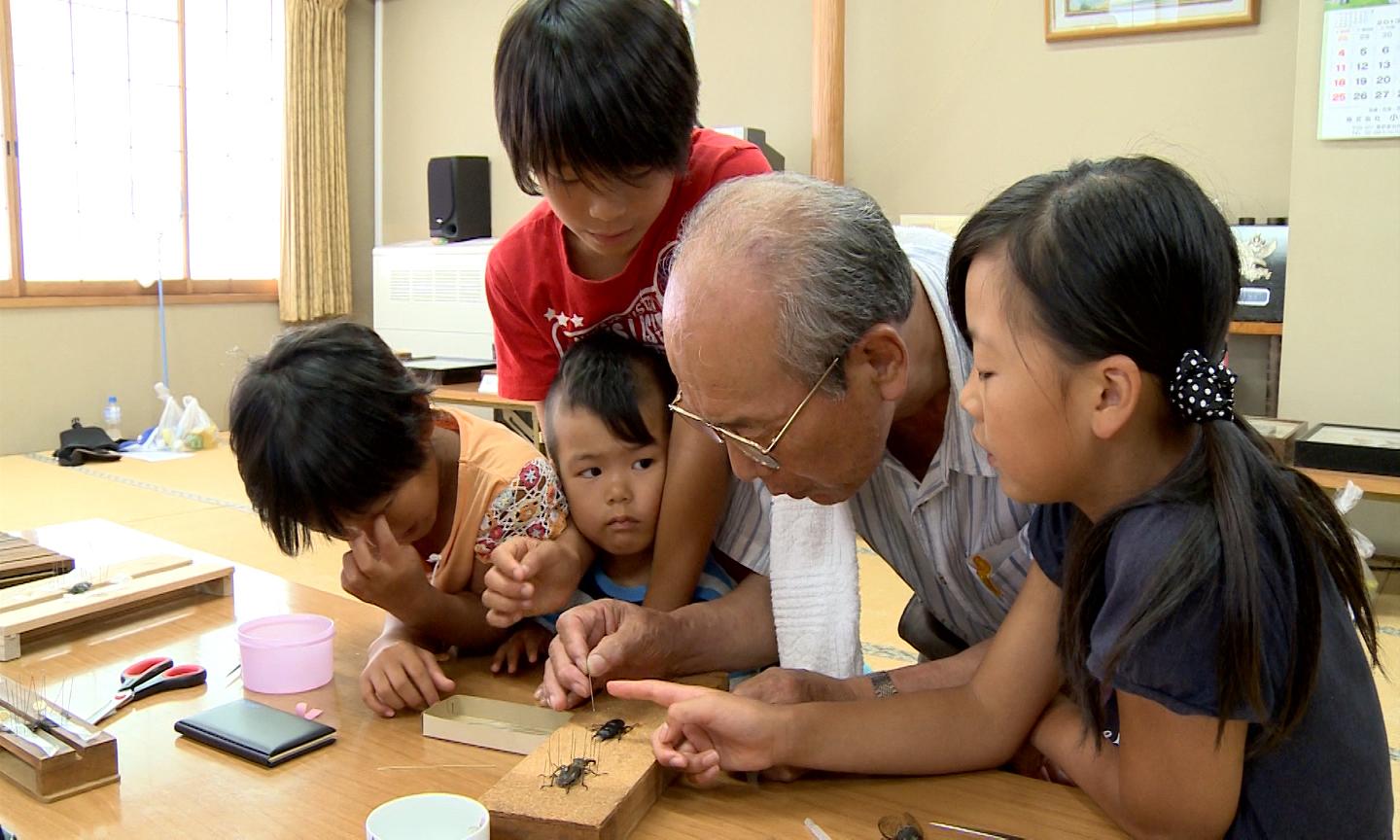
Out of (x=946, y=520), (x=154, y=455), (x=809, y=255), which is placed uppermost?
(x=809, y=255)

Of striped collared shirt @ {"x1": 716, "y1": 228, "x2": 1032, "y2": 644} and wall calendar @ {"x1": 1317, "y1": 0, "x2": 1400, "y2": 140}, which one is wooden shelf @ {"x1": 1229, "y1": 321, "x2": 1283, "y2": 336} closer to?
wall calendar @ {"x1": 1317, "y1": 0, "x2": 1400, "y2": 140}

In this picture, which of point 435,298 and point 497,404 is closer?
point 497,404

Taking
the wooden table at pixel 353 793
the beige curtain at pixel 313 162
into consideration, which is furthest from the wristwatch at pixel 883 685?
the beige curtain at pixel 313 162

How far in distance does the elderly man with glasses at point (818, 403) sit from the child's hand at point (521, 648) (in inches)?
5.5

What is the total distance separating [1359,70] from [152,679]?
12.1 feet

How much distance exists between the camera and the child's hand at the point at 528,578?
121 centimetres

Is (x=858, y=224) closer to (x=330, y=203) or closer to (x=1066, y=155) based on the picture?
(x=1066, y=155)

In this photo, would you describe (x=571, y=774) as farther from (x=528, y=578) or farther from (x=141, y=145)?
(x=141, y=145)

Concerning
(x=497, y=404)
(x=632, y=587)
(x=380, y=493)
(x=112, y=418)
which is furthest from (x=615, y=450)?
(x=112, y=418)

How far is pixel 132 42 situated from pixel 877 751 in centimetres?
614

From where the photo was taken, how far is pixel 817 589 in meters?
1.29

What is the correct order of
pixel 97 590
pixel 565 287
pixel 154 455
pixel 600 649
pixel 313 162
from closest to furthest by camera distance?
1. pixel 600 649
2. pixel 97 590
3. pixel 565 287
4. pixel 154 455
5. pixel 313 162

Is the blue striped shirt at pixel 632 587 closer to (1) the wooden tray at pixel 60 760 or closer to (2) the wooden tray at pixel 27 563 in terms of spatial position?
(1) the wooden tray at pixel 60 760

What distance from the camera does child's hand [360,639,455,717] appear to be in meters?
1.14
